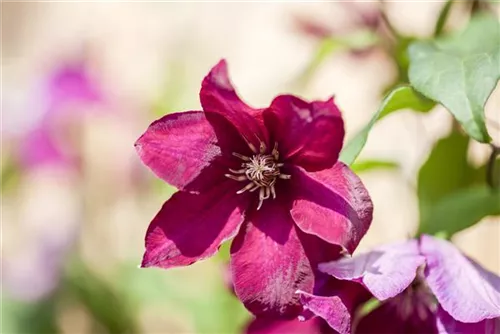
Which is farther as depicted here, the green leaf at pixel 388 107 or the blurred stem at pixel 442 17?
the blurred stem at pixel 442 17

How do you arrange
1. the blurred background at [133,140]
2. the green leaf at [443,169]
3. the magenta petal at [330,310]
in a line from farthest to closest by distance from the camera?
the blurred background at [133,140] < the green leaf at [443,169] < the magenta petal at [330,310]

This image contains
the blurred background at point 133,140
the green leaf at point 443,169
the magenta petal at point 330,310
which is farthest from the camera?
the blurred background at point 133,140

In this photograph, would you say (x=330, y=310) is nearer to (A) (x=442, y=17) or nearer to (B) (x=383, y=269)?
(B) (x=383, y=269)

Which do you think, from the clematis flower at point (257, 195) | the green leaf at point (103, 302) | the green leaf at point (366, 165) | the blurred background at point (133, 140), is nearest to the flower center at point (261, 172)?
the clematis flower at point (257, 195)

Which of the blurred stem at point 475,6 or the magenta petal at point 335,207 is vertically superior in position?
the magenta petal at point 335,207

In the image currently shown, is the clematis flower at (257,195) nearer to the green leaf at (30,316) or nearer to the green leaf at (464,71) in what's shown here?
the green leaf at (464,71)

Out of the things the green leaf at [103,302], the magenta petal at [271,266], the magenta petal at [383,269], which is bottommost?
the green leaf at [103,302]

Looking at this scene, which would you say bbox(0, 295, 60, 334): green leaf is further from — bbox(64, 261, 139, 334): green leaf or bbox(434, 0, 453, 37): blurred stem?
bbox(434, 0, 453, 37): blurred stem

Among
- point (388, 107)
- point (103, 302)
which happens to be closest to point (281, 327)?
point (388, 107)
